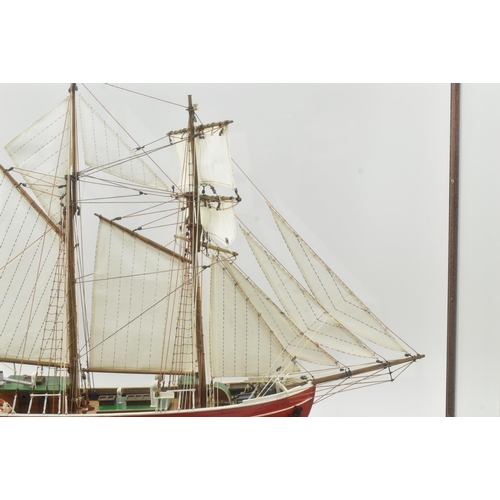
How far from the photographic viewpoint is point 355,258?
118 inches

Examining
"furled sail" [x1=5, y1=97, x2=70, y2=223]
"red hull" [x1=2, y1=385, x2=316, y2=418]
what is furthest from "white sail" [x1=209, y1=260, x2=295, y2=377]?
"furled sail" [x1=5, y1=97, x2=70, y2=223]

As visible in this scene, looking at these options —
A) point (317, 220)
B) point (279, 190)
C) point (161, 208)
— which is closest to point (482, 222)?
point (317, 220)

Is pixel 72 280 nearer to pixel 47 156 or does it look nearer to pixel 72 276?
pixel 72 276

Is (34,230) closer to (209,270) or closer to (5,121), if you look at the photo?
(5,121)

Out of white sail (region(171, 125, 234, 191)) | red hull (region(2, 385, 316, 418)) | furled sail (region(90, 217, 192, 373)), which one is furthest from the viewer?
furled sail (region(90, 217, 192, 373))

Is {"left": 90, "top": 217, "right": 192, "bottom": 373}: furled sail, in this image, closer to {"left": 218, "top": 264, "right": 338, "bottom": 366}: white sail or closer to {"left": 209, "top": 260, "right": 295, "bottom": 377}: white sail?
{"left": 209, "top": 260, "right": 295, "bottom": 377}: white sail

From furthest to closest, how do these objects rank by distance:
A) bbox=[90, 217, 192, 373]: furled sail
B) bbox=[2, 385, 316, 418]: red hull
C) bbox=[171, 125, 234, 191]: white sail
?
1. bbox=[90, 217, 192, 373]: furled sail
2. bbox=[171, 125, 234, 191]: white sail
3. bbox=[2, 385, 316, 418]: red hull

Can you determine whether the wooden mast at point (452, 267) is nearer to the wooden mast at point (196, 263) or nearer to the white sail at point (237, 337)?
the white sail at point (237, 337)

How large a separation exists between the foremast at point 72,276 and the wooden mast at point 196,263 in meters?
0.72

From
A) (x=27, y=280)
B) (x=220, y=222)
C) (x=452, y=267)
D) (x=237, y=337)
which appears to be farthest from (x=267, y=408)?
(x=27, y=280)

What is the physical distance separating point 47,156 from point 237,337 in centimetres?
163

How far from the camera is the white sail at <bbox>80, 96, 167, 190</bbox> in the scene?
2920 mm

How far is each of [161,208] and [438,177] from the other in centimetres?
175

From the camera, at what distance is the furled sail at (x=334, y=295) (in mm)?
2936
